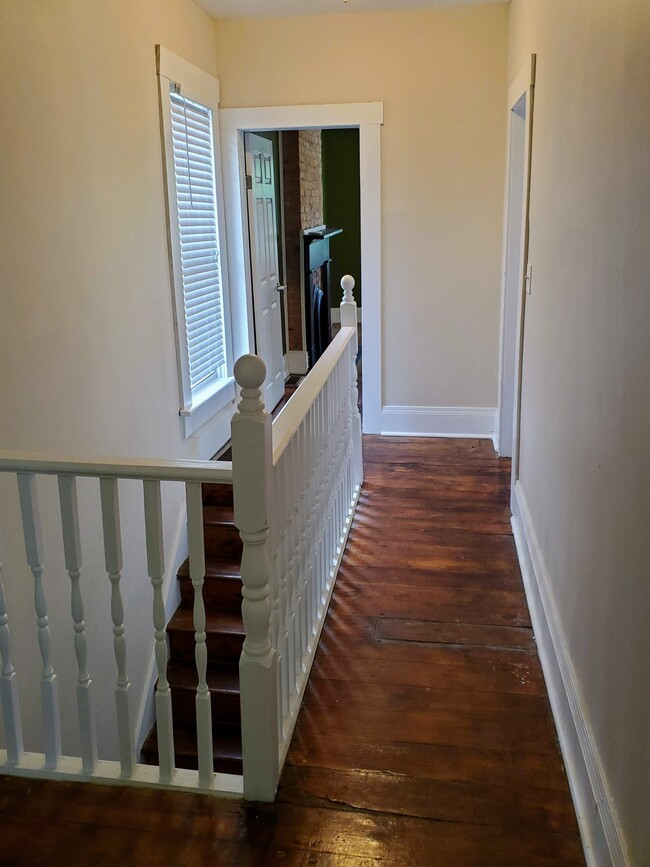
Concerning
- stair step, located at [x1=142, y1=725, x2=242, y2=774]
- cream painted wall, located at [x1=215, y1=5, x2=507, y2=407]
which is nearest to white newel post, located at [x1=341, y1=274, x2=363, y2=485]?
cream painted wall, located at [x1=215, y1=5, x2=507, y2=407]

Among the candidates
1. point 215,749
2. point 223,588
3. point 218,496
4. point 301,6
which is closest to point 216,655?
point 223,588

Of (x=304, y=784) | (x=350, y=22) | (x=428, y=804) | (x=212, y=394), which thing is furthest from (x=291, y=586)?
(x=350, y=22)

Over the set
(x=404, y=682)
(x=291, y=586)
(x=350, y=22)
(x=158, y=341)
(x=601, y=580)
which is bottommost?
(x=404, y=682)

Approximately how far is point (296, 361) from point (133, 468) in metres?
5.22

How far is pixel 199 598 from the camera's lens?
1868 millimetres

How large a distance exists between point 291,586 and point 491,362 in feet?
10.0

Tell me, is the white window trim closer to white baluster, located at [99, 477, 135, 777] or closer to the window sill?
the window sill

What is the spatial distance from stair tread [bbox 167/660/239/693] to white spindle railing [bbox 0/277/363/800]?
1.29 metres

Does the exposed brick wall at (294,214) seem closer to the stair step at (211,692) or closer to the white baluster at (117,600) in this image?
the stair step at (211,692)

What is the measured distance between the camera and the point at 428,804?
1.99 m

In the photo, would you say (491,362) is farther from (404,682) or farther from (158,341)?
(404,682)

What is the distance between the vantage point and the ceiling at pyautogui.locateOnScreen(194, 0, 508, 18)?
427cm

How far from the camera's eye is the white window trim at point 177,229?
3807 millimetres

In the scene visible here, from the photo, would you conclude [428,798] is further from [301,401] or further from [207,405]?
[207,405]
